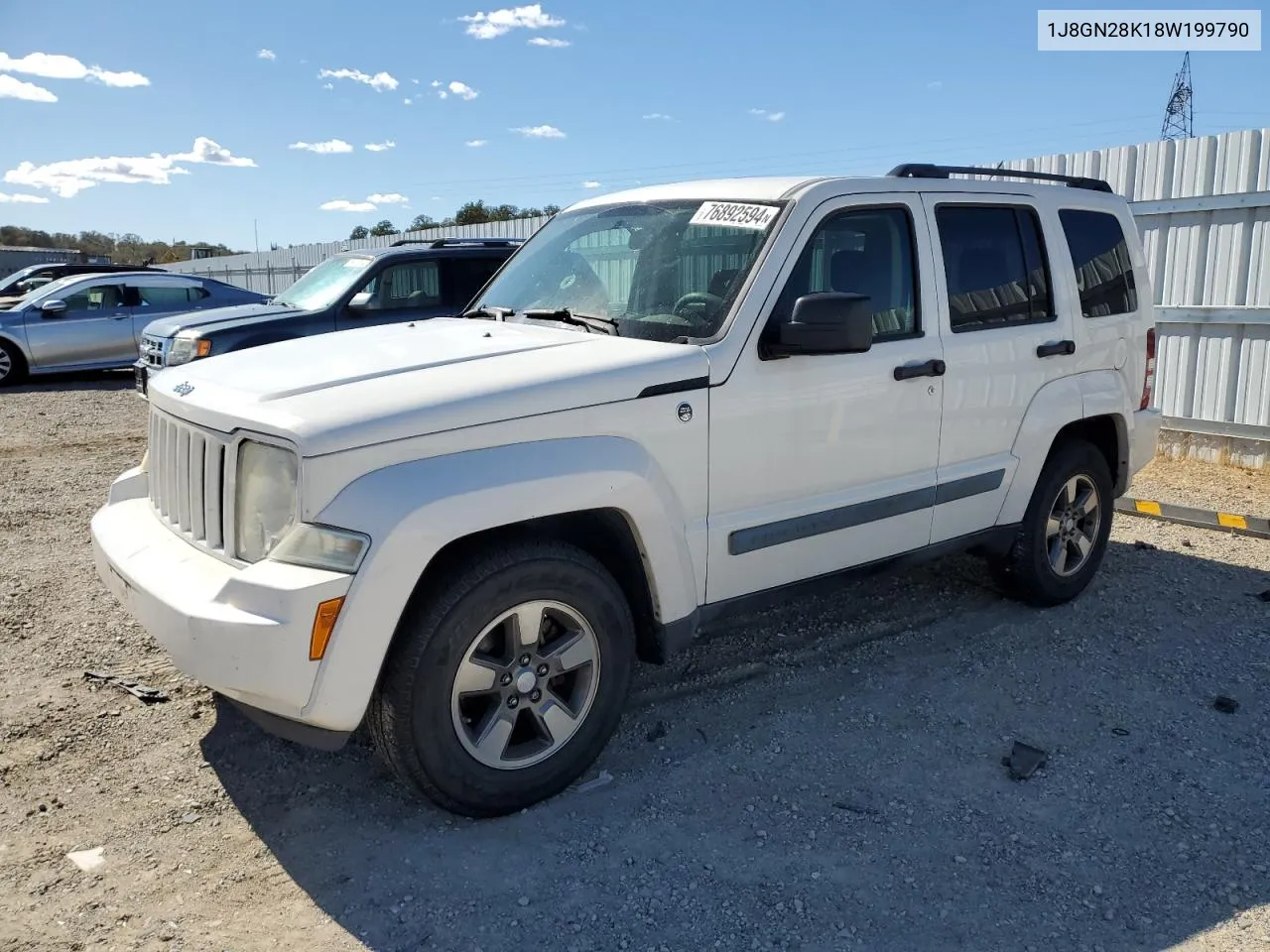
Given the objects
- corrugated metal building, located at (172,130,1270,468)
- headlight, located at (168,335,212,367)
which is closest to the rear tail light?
corrugated metal building, located at (172,130,1270,468)

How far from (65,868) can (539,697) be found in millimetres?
1522

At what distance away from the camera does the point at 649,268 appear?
4168mm

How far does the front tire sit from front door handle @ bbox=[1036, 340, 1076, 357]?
257 centimetres

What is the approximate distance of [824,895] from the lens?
3072 millimetres

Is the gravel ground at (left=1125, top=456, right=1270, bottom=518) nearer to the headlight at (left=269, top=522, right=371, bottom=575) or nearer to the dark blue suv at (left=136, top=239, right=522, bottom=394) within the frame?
the dark blue suv at (left=136, top=239, right=522, bottom=394)

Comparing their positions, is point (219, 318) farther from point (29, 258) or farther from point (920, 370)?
point (29, 258)

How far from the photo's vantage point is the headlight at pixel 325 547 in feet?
9.71

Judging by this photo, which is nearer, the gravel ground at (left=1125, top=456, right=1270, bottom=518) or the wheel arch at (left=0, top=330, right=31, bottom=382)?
the gravel ground at (left=1125, top=456, right=1270, bottom=518)

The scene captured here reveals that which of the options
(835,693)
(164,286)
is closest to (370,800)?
(835,693)

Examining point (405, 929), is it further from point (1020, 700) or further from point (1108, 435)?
point (1108, 435)

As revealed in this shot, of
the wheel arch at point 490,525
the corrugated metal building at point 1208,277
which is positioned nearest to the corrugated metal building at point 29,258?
the corrugated metal building at point 1208,277

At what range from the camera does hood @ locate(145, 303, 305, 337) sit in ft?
31.0

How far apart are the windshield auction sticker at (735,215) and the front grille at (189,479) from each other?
2.06m

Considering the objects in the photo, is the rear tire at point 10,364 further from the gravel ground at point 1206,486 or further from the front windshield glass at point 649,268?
the gravel ground at point 1206,486
